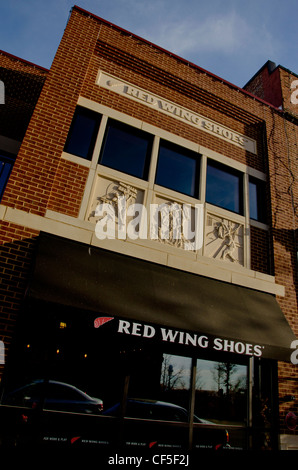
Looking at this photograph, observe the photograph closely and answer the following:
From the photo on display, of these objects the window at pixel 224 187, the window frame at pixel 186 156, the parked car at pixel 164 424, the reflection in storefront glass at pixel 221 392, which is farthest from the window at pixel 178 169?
the parked car at pixel 164 424

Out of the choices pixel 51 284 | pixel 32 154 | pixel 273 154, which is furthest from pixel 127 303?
pixel 273 154

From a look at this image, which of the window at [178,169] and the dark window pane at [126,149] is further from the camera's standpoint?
the window at [178,169]

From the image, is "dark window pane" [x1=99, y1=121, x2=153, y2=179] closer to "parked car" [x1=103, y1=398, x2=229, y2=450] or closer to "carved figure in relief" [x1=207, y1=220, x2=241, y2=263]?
"carved figure in relief" [x1=207, y1=220, x2=241, y2=263]

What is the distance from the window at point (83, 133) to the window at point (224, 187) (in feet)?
9.44

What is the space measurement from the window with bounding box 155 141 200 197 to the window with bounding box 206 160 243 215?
38 cm

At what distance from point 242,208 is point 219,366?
3.66 m

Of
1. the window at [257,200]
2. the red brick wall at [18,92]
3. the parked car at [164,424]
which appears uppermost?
the red brick wall at [18,92]

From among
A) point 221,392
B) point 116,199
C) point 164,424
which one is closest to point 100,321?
point 164,424

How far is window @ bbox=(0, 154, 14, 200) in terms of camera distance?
20.5 ft

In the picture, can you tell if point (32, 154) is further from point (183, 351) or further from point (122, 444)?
point (122, 444)

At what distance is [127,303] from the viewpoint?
14.5 ft

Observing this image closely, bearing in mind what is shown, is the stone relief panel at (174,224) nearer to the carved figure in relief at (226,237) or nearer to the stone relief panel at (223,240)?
the stone relief panel at (223,240)

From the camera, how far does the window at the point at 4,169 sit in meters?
6.23

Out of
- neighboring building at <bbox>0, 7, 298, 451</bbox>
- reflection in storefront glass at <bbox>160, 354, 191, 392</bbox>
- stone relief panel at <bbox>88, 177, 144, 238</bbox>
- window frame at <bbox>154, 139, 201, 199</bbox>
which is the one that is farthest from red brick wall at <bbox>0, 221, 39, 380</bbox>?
window frame at <bbox>154, 139, 201, 199</bbox>
